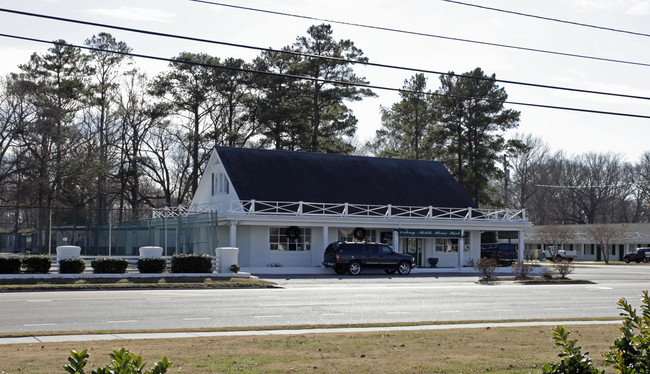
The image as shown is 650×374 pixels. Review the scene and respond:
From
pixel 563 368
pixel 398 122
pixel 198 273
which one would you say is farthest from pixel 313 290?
pixel 398 122

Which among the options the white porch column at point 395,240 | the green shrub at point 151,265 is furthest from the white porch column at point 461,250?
the green shrub at point 151,265

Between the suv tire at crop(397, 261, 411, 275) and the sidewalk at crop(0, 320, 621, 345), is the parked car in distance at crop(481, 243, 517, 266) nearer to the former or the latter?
the suv tire at crop(397, 261, 411, 275)

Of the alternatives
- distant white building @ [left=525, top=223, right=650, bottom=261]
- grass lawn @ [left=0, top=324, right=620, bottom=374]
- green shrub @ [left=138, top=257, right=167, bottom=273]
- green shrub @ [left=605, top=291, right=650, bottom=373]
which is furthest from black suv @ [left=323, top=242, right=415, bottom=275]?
distant white building @ [left=525, top=223, right=650, bottom=261]

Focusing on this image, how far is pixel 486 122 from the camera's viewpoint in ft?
220

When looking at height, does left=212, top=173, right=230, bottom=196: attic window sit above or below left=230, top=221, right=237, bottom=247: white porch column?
above

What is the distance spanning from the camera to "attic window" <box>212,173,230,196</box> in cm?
4500

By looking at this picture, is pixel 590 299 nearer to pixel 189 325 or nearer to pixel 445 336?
pixel 445 336

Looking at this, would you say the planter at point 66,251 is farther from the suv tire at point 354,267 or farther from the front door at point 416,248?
the front door at point 416,248

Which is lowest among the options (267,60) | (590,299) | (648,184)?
(590,299)

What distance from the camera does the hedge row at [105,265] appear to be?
94.6 feet

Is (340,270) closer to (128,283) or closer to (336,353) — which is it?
(128,283)

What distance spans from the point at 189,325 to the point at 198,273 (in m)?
16.9

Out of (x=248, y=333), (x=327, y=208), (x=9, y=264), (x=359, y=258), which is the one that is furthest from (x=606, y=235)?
(x=248, y=333)

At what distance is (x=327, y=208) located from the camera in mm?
43156
